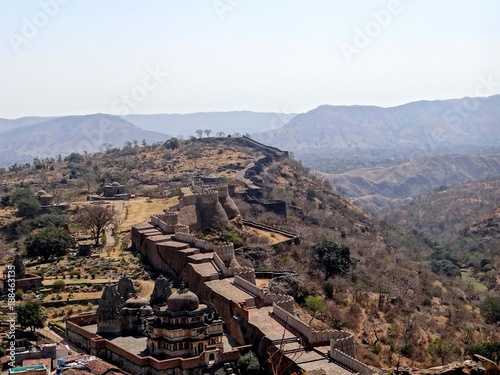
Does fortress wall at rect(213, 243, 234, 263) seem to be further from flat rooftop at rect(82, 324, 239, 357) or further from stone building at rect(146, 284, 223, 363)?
stone building at rect(146, 284, 223, 363)

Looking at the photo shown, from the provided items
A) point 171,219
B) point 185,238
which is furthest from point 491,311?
point 171,219

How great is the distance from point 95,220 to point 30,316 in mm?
20868

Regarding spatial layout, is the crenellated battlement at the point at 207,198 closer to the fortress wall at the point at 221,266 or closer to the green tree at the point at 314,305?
the fortress wall at the point at 221,266

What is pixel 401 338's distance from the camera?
143 ft

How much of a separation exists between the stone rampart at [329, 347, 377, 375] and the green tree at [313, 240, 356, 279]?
20.7 m

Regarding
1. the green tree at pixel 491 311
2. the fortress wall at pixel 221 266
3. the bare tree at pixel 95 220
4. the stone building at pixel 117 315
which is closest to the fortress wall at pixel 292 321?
the stone building at pixel 117 315

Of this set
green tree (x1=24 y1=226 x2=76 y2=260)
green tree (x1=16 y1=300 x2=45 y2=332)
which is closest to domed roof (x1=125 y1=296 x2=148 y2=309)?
green tree (x1=16 y1=300 x2=45 y2=332)

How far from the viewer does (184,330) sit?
31766 millimetres

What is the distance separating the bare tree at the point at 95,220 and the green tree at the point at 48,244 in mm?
3286

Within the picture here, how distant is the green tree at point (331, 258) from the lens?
50781 millimetres

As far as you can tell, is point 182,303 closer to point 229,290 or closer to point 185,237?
point 229,290

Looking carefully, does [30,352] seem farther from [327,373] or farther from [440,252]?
[440,252]

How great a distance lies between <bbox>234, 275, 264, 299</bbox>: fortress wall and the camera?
121 feet

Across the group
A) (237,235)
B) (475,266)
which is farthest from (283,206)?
(475,266)
